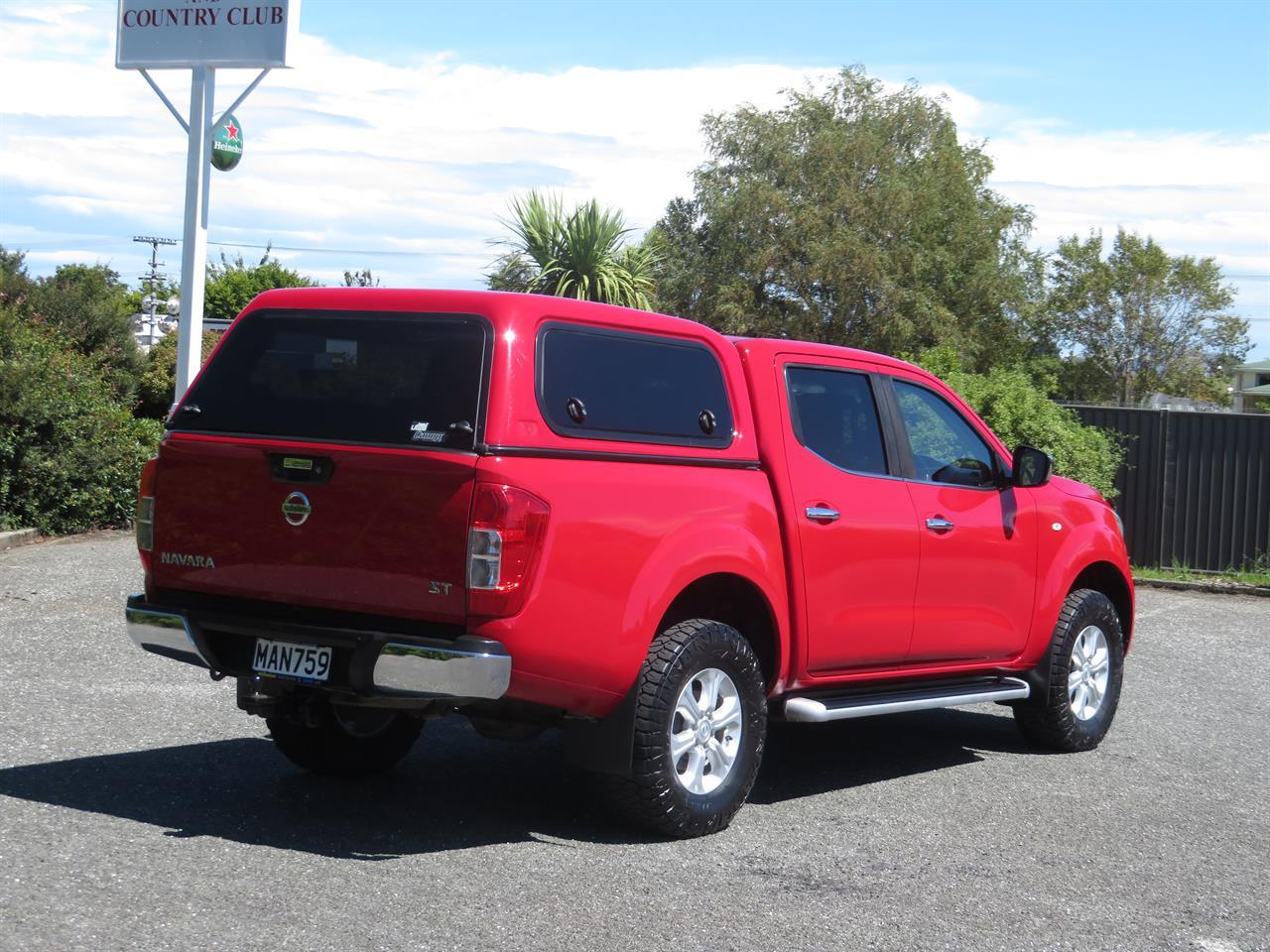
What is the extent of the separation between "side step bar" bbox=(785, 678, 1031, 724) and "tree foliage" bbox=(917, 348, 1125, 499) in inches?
343

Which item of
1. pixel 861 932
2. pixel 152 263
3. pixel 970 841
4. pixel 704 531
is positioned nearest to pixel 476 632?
pixel 704 531

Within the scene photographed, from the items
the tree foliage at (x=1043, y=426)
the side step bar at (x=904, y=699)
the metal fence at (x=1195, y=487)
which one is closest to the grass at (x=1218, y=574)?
the metal fence at (x=1195, y=487)

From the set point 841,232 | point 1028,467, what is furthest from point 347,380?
point 841,232

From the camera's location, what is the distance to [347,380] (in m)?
5.70

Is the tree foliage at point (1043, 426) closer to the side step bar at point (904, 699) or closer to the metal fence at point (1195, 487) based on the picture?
the metal fence at point (1195, 487)

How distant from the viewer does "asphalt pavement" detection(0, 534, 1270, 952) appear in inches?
188

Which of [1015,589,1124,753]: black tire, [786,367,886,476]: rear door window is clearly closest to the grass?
[1015,589,1124,753]: black tire

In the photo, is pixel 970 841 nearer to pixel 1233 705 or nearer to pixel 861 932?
pixel 861 932

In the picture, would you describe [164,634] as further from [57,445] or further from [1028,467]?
[57,445]

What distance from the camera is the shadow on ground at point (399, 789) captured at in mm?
5812

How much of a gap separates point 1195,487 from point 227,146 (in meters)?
11.6

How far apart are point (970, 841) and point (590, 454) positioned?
7.15ft

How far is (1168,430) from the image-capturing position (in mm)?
17219

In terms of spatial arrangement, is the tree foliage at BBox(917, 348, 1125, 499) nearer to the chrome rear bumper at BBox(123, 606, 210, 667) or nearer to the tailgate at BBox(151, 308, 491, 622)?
the tailgate at BBox(151, 308, 491, 622)
